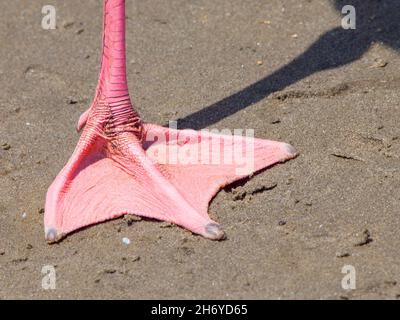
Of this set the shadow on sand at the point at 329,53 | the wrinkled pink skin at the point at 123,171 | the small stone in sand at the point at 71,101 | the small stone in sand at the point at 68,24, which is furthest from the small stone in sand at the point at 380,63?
the small stone in sand at the point at 68,24

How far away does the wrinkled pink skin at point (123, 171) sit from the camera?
11.1ft

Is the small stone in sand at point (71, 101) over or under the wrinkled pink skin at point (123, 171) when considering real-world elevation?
over

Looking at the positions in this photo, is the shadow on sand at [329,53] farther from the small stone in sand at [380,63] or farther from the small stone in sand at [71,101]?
the small stone in sand at [71,101]

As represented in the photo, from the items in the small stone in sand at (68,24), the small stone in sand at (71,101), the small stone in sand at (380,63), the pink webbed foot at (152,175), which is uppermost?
the small stone in sand at (68,24)

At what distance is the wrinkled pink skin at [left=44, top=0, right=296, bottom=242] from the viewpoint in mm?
3395

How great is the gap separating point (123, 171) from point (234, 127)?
559 mm

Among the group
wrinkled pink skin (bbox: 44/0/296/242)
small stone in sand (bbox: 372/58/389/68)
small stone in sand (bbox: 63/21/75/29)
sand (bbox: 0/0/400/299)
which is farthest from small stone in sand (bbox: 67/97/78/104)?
small stone in sand (bbox: 372/58/389/68)

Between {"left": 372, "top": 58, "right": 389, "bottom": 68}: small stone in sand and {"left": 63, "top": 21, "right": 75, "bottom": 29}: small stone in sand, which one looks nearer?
{"left": 372, "top": 58, "right": 389, "bottom": 68}: small stone in sand

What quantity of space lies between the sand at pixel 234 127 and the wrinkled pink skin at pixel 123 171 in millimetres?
52

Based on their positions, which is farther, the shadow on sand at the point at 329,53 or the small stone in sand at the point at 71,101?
the small stone in sand at the point at 71,101

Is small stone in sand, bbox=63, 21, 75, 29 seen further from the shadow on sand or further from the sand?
the shadow on sand

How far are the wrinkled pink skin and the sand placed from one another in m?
0.05

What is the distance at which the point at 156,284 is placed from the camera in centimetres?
310

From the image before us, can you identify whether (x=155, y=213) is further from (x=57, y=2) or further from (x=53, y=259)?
(x=57, y=2)
